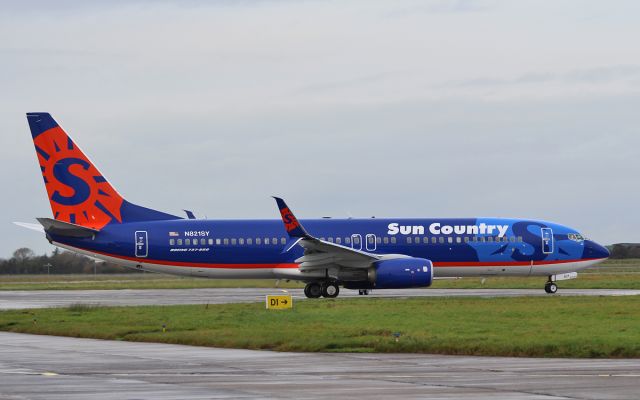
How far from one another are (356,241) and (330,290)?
8.70 ft

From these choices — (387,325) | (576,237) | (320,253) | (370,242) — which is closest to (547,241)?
(576,237)

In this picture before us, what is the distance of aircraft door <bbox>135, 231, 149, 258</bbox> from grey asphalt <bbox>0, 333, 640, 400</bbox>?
23878 millimetres

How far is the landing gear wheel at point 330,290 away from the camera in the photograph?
48.0 meters

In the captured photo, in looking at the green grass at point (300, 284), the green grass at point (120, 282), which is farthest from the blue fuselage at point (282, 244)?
the green grass at point (120, 282)

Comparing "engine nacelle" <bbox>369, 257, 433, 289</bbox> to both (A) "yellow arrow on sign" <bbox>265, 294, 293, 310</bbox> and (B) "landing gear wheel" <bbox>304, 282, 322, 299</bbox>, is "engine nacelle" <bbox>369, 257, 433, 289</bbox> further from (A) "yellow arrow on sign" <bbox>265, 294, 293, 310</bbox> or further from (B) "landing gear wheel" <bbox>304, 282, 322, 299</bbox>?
(A) "yellow arrow on sign" <bbox>265, 294, 293, 310</bbox>

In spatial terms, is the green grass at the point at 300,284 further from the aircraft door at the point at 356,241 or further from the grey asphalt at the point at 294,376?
the grey asphalt at the point at 294,376

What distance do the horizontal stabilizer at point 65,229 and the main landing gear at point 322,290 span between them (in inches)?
367

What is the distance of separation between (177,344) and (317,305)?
12245 millimetres

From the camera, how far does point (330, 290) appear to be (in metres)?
48.1

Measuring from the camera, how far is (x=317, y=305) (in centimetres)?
3953

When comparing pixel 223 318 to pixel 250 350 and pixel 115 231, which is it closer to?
pixel 250 350

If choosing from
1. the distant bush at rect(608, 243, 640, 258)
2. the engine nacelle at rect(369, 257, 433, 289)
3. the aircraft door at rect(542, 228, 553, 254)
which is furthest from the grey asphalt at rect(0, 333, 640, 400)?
the distant bush at rect(608, 243, 640, 258)

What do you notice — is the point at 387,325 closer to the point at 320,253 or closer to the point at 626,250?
the point at 320,253

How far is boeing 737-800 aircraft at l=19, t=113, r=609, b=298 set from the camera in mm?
49469
